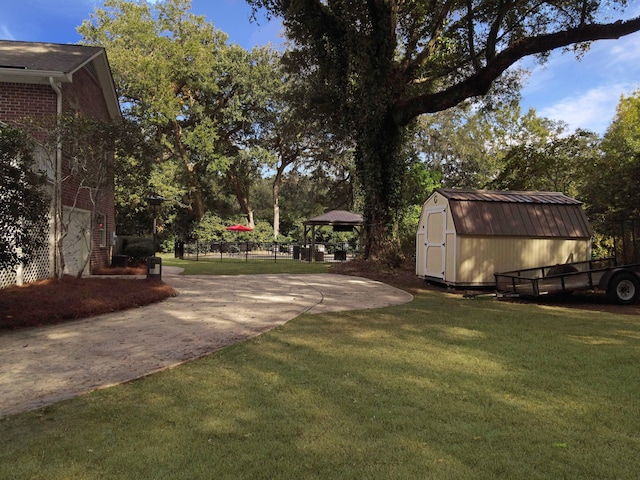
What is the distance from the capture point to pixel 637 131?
24484 millimetres

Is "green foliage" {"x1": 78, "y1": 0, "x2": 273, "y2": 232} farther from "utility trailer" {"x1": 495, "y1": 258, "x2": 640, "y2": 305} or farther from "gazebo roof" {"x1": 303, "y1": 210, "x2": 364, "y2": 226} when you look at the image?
"utility trailer" {"x1": 495, "y1": 258, "x2": 640, "y2": 305}

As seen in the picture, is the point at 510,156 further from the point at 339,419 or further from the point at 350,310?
the point at 339,419

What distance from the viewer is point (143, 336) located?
5.96 m

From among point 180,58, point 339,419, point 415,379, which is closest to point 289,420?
point 339,419

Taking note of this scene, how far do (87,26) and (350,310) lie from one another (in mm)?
33840

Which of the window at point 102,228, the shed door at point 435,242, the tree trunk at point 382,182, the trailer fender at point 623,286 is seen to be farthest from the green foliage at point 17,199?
the trailer fender at point 623,286

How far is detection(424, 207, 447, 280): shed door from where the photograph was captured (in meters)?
12.0

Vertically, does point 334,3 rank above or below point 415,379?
above

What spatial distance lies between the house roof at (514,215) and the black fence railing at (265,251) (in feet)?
38.7

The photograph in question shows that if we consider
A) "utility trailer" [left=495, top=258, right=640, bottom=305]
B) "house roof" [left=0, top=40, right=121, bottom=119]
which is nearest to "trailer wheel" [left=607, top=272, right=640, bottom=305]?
"utility trailer" [left=495, top=258, right=640, bottom=305]

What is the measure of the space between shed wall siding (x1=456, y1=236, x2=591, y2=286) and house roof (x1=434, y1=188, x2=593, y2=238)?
20 centimetres

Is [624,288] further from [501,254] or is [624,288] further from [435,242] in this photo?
[435,242]

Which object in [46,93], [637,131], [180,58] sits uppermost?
[180,58]

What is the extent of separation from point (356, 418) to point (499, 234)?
935cm
